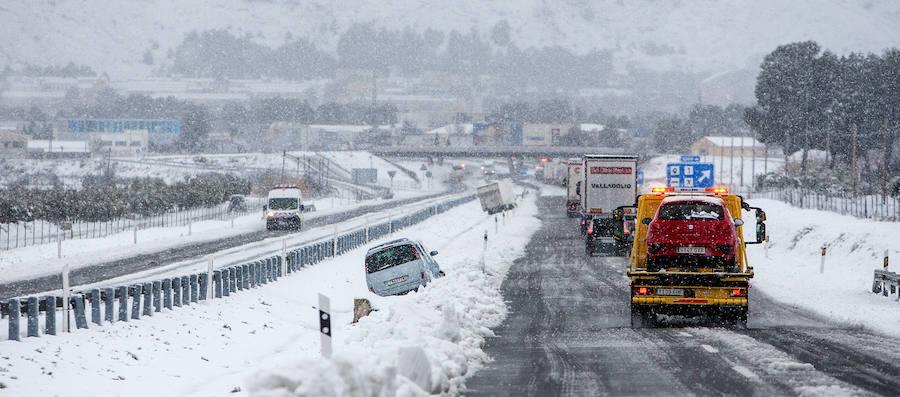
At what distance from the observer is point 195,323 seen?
21453mm

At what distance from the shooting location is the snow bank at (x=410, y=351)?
9570 millimetres

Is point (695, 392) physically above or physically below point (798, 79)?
below

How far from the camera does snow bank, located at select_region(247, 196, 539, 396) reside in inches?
377

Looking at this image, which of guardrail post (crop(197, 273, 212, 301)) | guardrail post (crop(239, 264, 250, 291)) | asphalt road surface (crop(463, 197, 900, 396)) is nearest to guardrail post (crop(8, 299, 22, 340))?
asphalt road surface (crop(463, 197, 900, 396))

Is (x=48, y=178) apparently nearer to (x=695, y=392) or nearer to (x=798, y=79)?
(x=798, y=79)

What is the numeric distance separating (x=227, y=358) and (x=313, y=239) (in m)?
33.6

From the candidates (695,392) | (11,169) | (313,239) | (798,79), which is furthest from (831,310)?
(11,169)

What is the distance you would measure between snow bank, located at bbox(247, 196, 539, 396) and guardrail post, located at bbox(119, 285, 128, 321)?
16.9ft

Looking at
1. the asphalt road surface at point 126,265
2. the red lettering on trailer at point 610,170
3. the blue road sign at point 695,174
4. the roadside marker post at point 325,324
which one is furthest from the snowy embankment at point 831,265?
the asphalt road surface at point 126,265

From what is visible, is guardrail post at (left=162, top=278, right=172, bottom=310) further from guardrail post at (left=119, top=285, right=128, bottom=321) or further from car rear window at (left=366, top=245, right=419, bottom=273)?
car rear window at (left=366, top=245, right=419, bottom=273)

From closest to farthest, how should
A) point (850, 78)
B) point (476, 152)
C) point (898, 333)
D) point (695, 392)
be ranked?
1. point (695, 392)
2. point (898, 333)
3. point (850, 78)
4. point (476, 152)

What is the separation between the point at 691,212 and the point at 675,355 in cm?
468

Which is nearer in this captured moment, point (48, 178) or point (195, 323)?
point (195, 323)

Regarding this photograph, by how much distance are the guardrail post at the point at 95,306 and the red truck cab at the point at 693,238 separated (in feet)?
35.6
